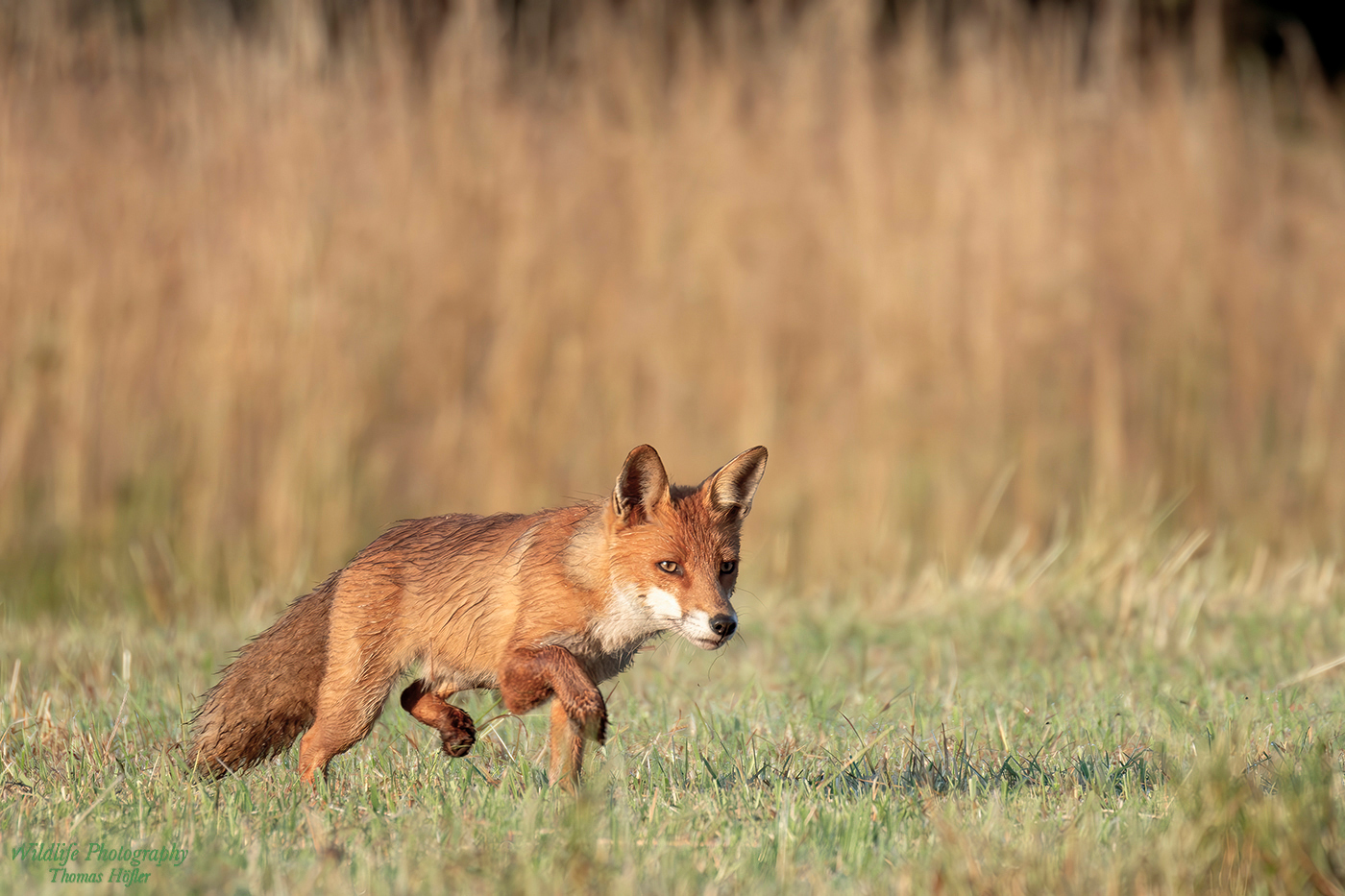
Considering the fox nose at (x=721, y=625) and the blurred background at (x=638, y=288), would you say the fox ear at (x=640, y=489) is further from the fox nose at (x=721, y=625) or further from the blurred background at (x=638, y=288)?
the blurred background at (x=638, y=288)

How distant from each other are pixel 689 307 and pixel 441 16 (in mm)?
2598

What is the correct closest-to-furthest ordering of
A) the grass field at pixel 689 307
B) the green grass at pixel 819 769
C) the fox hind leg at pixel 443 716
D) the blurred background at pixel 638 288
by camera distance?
the green grass at pixel 819 769
the fox hind leg at pixel 443 716
the grass field at pixel 689 307
the blurred background at pixel 638 288

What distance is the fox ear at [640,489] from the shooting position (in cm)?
365

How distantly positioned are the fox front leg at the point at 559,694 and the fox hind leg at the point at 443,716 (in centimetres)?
28

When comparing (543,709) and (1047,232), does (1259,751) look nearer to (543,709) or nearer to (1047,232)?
(543,709)

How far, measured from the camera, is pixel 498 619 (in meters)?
3.69

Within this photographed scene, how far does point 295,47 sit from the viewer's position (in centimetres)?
815

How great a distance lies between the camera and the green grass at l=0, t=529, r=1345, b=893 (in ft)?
9.16

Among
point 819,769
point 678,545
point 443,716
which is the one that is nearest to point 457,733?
point 443,716

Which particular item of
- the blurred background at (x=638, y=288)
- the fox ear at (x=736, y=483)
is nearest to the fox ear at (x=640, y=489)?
the fox ear at (x=736, y=483)

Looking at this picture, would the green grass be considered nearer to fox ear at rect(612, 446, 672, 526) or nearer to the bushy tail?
the bushy tail

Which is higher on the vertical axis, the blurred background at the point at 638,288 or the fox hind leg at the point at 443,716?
the blurred background at the point at 638,288

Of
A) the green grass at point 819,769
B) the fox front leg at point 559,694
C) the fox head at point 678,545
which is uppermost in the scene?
the fox head at point 678,545

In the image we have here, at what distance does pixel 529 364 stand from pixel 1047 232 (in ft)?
9.60
